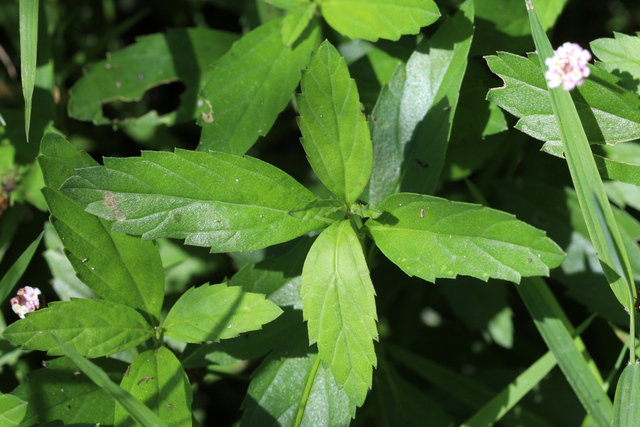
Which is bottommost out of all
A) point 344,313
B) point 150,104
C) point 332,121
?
point 150,104

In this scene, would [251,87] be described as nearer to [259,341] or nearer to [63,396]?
[259,341]

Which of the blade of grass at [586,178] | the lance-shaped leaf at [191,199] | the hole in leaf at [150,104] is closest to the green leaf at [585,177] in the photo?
the blade of grass at [586,178]

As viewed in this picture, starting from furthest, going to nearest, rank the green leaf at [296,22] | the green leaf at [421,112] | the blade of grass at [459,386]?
the blade of grass at [459,386] < the green leaf at [296,22] < the green leaf at [421,112]

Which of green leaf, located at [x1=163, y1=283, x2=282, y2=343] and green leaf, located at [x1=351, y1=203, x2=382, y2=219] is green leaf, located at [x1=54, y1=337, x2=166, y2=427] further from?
green leaf, located at [x1=351, y1=203, x2=382, y2=219]

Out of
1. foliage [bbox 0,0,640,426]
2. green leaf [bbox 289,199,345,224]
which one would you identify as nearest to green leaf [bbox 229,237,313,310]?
foliage [bbox 0,0,640,426]

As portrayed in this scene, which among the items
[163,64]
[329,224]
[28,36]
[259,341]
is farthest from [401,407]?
[28,36]

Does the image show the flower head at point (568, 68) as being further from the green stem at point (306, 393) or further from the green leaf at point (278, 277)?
the green stem at point (306, 393)

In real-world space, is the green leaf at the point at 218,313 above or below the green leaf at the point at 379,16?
below
